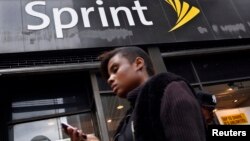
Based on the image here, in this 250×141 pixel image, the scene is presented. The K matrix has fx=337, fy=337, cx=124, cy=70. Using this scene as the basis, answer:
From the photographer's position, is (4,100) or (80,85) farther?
(80,85)

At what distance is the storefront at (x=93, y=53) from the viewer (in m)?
7.13

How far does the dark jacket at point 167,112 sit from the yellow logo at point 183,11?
6.76 metres

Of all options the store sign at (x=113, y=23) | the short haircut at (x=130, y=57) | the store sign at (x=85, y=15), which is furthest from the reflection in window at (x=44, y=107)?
the short haircut at (x=130, y=57)

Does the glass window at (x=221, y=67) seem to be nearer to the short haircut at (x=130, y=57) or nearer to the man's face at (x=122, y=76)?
the short haircut at (x=130, y=57)

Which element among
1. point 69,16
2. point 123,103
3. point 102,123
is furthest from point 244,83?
point 69,16

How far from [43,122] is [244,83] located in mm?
5078

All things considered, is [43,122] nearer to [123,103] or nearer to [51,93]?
[51,93]

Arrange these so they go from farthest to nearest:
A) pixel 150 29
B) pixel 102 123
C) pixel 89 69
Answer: pixel 150 29 < pixel 89 69 < pixel 102 123

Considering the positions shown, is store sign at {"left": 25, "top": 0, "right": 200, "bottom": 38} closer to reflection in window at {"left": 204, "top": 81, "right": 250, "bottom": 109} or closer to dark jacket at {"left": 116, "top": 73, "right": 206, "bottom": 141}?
reflection in window at {"left": 204, "top": 81, "right": 250, "bottom": 109}

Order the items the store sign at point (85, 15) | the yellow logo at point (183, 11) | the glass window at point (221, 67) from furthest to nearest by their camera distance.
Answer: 1. the yellow logo at point (183, 11)
2. the glass window at point (221, 67)
3. the store sign at point (85, 15)

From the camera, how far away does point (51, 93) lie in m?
7.53

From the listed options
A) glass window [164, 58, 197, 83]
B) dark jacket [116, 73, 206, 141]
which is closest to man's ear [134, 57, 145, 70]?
dark jacket [116, 73, 206, 141]

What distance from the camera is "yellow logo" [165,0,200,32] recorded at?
8617 mm

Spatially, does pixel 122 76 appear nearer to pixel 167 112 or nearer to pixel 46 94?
pixel 167 112
